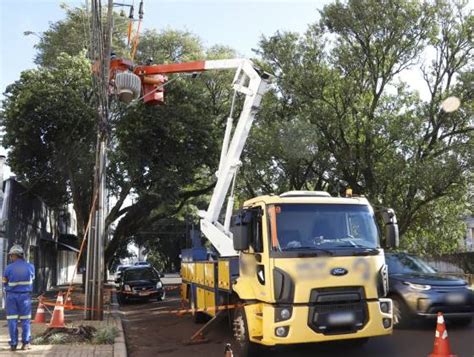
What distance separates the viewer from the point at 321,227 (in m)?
8.98

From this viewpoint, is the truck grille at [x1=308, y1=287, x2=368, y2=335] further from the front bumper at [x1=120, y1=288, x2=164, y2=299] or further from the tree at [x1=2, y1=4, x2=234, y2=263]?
the front bumper at [x1=120, y1=288, x2=164, y2=299]

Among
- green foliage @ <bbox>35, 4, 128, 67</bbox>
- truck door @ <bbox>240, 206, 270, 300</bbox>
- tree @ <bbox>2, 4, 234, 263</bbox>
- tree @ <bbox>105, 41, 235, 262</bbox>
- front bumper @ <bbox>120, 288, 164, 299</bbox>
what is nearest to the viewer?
truck door @ <bbox>240, 206, 270, 300</bbox>

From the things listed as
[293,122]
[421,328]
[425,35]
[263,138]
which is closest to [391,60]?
[425,35]

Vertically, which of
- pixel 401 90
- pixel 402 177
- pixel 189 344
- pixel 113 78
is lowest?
pixel 189 344

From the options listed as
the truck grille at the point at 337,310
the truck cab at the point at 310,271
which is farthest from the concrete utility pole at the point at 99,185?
the truck grille at the point at 337,310

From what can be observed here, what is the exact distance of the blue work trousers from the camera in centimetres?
993

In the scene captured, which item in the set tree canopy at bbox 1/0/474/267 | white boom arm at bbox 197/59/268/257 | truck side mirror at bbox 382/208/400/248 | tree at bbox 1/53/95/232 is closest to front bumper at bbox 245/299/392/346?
truck side mirror at bbox 382/208/400/248

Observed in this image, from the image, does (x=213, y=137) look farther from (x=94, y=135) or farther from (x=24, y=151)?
(x=24, y=151)

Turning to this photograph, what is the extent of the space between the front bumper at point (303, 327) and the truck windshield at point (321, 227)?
94 cm

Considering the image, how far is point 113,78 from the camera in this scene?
1511cm

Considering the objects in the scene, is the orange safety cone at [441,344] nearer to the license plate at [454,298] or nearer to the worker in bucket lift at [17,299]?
the license plate at [454,298]

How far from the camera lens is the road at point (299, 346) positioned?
9531 millimetres

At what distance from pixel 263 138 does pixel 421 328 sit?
14991mm

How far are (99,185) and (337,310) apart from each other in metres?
8.69
